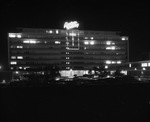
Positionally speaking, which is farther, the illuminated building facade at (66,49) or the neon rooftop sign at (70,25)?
the neon rooftop sign at (70,25)

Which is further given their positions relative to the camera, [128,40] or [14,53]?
[128,40]

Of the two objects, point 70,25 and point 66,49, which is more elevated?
point 70,25

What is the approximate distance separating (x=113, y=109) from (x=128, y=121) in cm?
338

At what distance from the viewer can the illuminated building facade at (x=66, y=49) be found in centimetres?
8650

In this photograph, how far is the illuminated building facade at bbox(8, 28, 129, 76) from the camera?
86500 mm

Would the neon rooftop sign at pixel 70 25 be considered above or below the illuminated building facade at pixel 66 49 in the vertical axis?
above

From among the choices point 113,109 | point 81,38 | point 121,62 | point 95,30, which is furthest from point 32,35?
point 113,109

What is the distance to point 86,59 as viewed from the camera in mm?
93062

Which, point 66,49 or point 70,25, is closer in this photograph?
point 66,49

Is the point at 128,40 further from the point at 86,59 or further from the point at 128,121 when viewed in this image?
the point at 128,121

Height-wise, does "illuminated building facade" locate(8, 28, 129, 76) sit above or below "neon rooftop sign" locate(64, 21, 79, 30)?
below

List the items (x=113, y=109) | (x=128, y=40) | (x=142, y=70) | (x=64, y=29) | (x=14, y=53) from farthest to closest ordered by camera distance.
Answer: (x=128, y=40) < (x=64, y=29) < (x=14, y=53) < (x=142, y=70) < (x=113, y=109)

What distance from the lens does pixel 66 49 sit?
3575 inches

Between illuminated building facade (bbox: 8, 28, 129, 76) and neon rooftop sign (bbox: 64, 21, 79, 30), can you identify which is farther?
neon rooftop sign (bbox: 64, 21, 79, 30)
